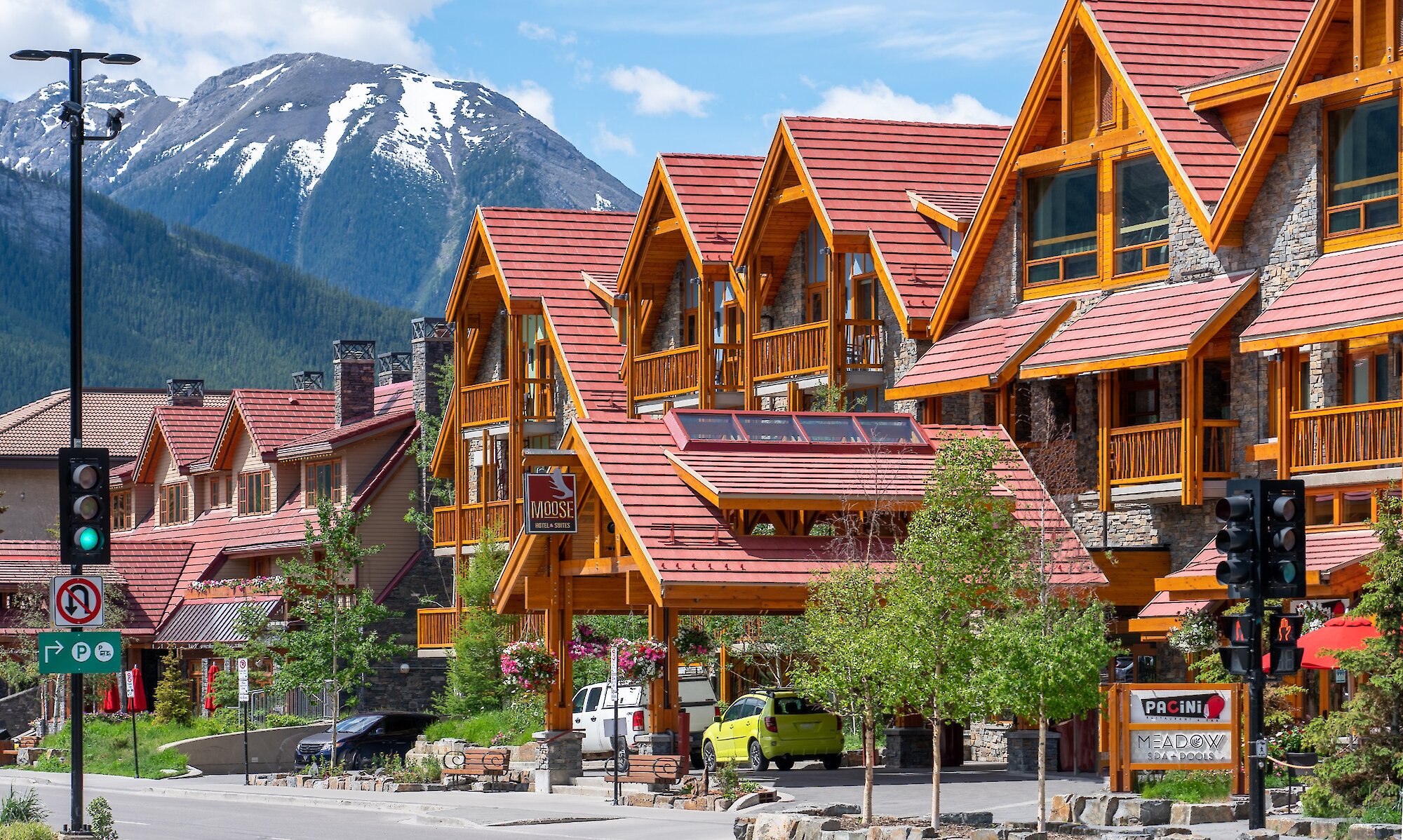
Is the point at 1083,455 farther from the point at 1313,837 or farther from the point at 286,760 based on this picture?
the point at 286,760

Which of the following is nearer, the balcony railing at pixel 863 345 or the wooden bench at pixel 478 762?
the wooden bench at pixel 478 762

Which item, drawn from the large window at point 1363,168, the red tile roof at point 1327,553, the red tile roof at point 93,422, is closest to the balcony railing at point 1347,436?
the red tile roof at point 1327,553

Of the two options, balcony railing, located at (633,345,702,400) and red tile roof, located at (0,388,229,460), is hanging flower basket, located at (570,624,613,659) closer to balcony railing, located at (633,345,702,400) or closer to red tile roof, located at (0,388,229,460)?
balcony railing, located at (633,345,702,400)

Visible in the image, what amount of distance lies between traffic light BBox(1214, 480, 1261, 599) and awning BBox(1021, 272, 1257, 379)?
13.5 m

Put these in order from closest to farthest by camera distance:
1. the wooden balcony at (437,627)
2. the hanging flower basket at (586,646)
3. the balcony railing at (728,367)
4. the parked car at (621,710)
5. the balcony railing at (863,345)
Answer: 1. the hanging flower basket at (586,646)
2. the parked car at (621,710)
3. the balcony railing at (863,345)
4. the balcony railing at (728,367)
5. the wooden balcony at (437,627)

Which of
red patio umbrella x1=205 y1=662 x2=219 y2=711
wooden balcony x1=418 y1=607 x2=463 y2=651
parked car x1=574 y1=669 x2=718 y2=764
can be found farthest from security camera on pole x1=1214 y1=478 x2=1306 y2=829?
red patio umbrella x1=205 y1=662 x2=219 y2=711

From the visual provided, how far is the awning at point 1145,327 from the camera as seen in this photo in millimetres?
35031

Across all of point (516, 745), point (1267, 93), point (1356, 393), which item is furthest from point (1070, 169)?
point (516, 745)

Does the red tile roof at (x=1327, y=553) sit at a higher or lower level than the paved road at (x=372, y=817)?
higher

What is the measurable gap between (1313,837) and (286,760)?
35.1 meters

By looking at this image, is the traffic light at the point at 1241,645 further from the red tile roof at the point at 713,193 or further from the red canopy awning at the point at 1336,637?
the red tile roof at the point at 713,193

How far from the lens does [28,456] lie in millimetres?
81000

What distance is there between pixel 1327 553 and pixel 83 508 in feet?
57.1

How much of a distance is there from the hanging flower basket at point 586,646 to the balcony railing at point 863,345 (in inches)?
297
